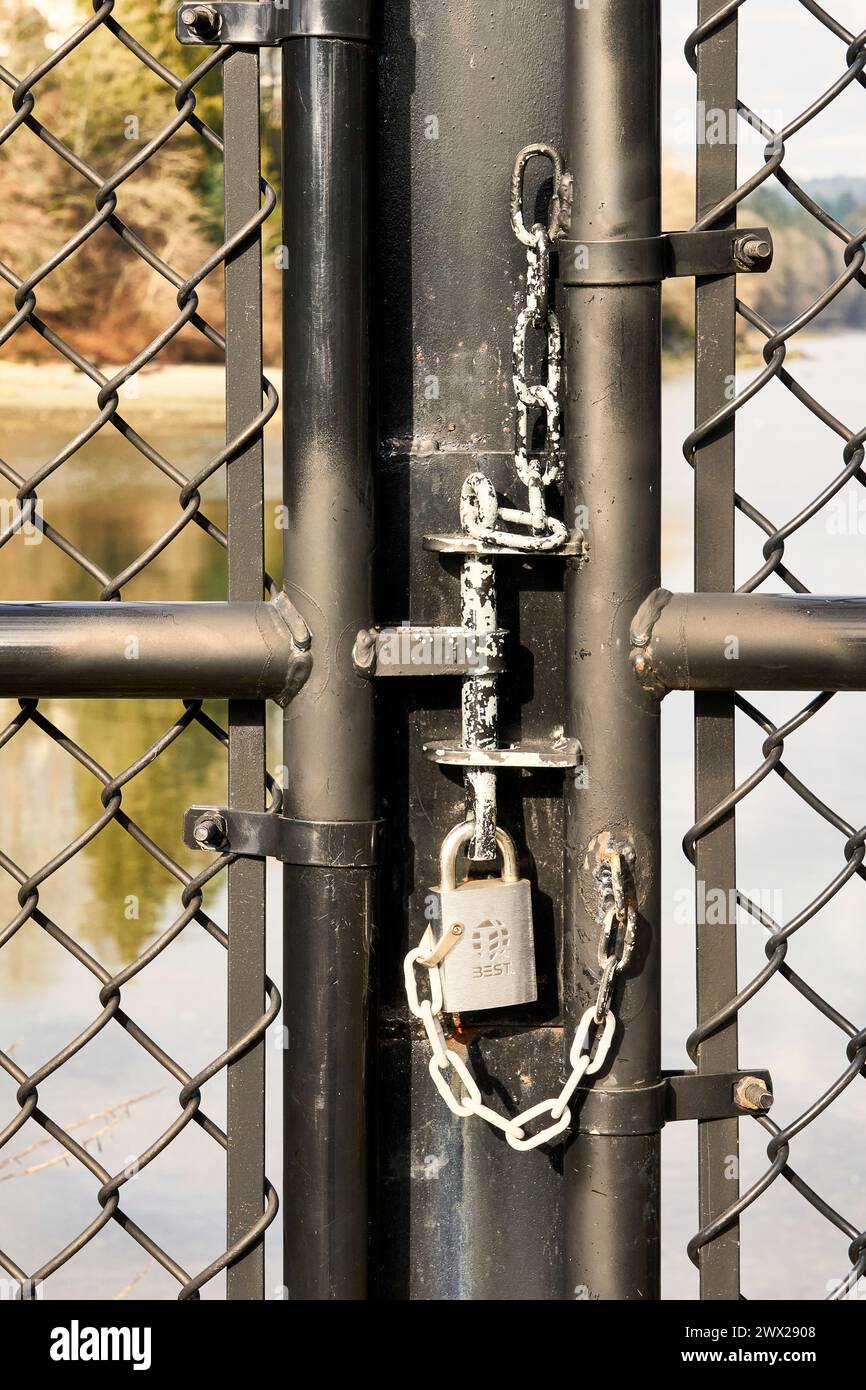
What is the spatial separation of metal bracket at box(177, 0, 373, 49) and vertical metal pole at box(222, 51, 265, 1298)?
2cm

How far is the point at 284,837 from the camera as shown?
2.77ft

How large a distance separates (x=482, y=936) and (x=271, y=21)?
1.98 feet

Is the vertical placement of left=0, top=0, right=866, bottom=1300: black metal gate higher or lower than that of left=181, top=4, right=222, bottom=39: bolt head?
lower

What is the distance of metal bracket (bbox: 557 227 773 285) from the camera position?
0.81m

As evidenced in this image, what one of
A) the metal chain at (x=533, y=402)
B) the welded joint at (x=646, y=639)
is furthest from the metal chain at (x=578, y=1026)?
the metal chain at (x=533, y=402)

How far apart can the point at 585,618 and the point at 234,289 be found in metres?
0.32

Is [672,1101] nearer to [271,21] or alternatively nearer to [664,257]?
[664,257]

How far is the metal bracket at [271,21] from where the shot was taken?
31.0 inches

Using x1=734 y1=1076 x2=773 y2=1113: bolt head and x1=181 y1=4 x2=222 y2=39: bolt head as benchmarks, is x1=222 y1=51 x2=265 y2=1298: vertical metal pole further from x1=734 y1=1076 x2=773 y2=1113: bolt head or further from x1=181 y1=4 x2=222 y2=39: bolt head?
x1=734 y1=1076 x2=773 y2=1113: bolt head

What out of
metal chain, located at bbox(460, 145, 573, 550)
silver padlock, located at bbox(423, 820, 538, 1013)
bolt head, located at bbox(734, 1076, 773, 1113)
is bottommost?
bolt head, located at bbox(734, 1076, 773, 1113)


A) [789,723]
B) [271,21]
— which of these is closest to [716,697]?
[789,723]

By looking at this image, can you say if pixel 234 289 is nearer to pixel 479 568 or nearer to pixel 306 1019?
pixel 479 568

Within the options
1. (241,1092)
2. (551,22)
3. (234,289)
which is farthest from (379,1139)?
(551,22)

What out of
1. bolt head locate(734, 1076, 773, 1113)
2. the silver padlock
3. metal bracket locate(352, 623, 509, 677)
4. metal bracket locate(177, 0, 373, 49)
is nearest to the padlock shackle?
the silver padlock
